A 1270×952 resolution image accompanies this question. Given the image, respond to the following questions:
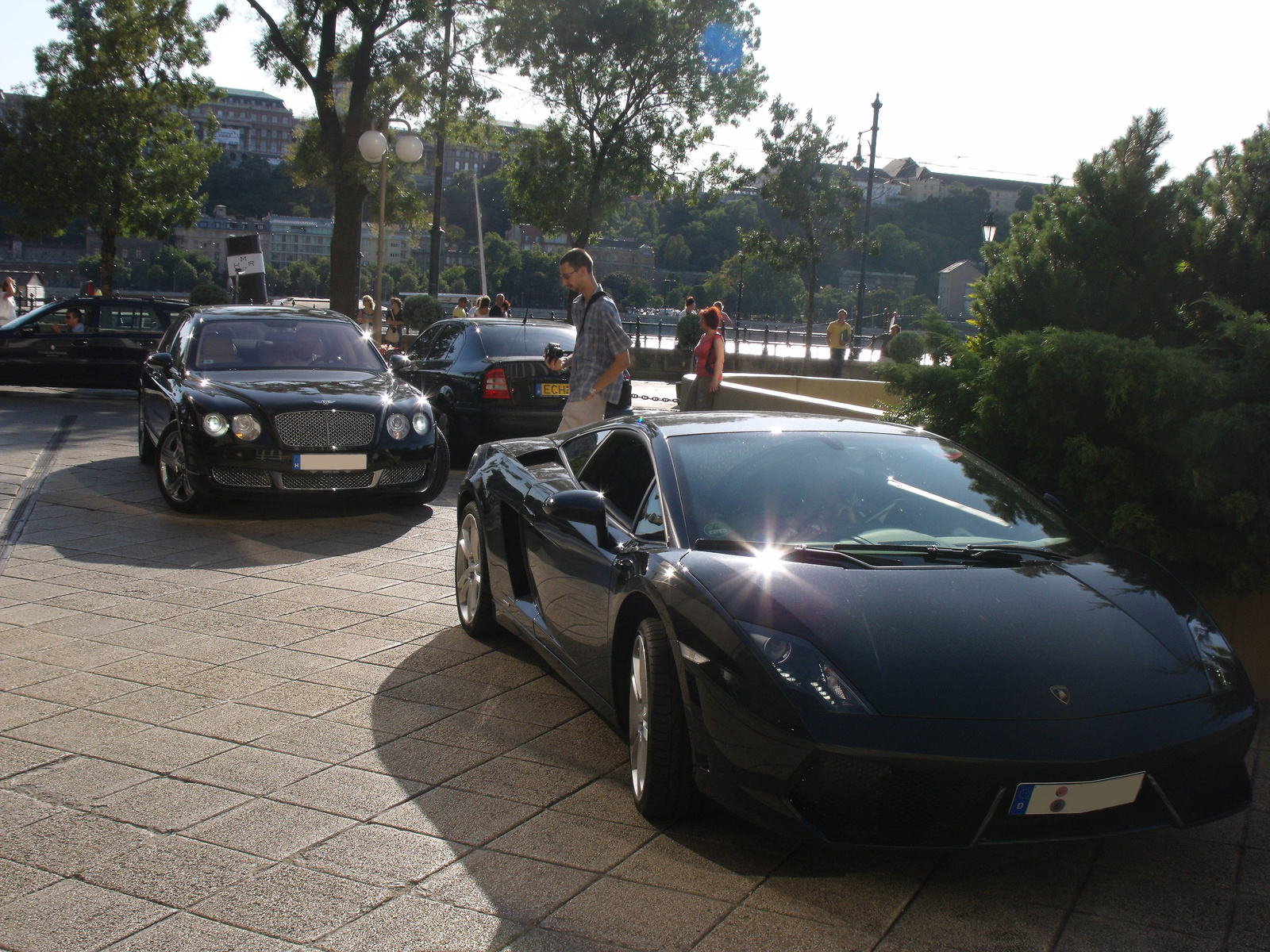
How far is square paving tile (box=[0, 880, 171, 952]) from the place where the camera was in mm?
2740

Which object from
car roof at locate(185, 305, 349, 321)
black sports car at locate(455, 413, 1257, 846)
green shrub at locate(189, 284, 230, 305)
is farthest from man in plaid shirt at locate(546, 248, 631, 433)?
green shrub at locate(189, 284, 230, 305)

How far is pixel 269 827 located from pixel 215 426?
18.1 feet

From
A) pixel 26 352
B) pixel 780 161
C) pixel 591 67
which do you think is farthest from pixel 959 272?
pixel 26 352

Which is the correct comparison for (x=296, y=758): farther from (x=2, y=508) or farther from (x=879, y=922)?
(x=2, y=508)

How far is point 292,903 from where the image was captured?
9.72 feet

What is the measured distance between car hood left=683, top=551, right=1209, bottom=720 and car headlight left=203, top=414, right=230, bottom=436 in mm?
5709

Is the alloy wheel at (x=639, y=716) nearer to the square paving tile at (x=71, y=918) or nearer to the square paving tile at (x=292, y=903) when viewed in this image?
the square paving tile at (x=292, y=903)

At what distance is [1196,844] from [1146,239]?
379 cm

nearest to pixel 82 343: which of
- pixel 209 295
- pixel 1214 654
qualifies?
pixel 209 295

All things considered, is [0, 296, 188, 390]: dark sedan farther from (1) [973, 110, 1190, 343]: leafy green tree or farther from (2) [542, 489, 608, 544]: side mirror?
(2) [542, 489, 608, 544]: side mirror

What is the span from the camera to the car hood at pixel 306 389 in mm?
8578

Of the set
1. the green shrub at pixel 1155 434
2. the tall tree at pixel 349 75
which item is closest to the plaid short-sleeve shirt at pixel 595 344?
the green shrub at pixel 1155 434

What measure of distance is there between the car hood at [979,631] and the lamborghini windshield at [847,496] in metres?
0.26

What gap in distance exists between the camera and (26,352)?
1772 cm
